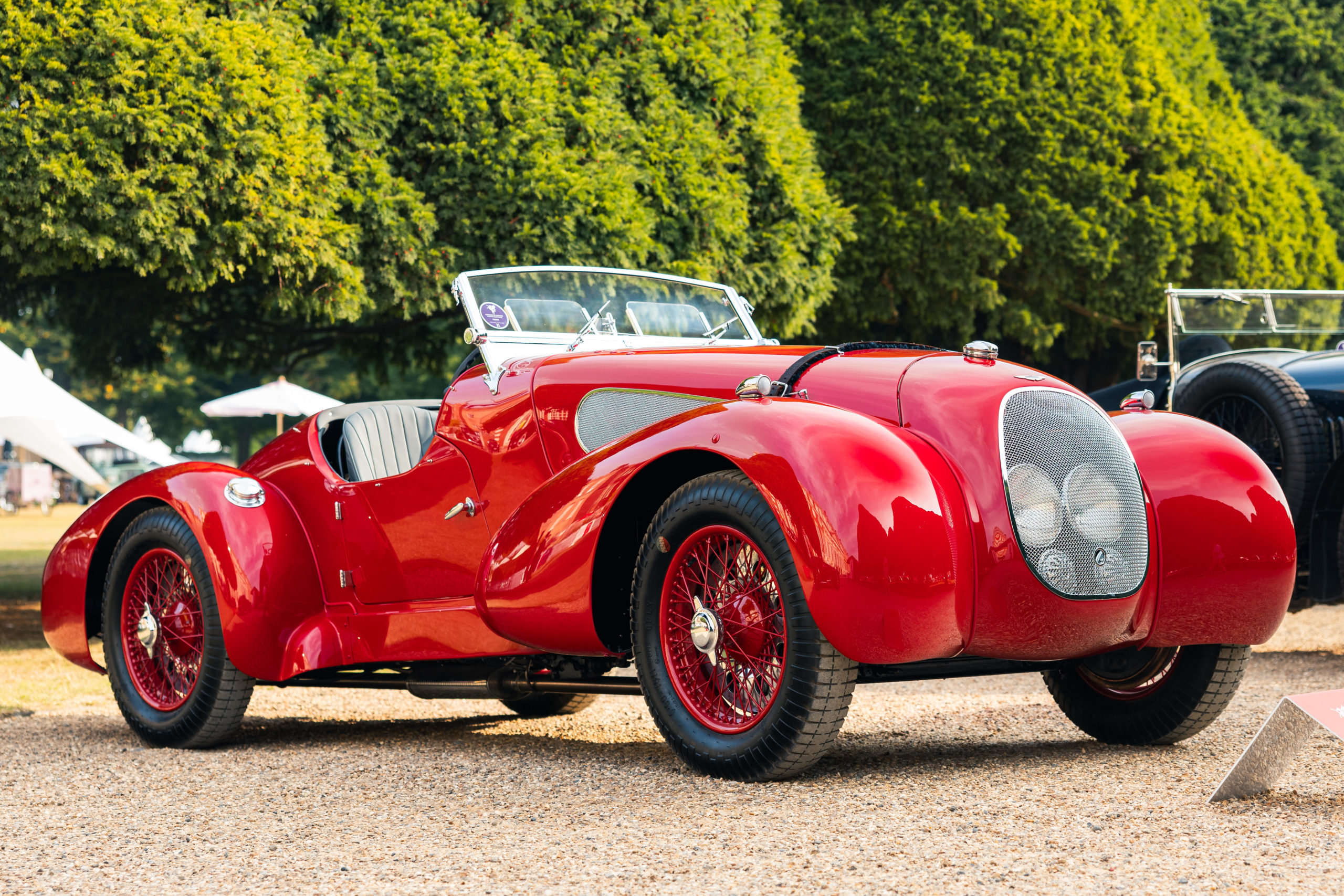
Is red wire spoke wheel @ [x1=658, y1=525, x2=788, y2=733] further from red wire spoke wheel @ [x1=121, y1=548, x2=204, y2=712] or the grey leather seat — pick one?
red wire spoke wheel @ [x1=121, y1=548, x2=204, y2=712]

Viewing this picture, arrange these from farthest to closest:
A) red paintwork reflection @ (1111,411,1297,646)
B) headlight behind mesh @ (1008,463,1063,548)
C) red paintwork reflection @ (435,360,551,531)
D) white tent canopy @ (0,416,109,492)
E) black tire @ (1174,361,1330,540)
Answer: white tent canopy @ (0,416,109,492) < black tire @ (1174,361,1330,540) < red paintwork reflection @ (435,360,551,531) < red paintwork reflection @ (1111,411,1297,646) < headlight behind mesh @ (1008,463,1063,548)

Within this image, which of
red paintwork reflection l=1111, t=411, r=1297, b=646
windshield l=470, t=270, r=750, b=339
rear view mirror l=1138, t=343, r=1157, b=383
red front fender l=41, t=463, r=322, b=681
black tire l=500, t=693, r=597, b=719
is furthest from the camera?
rear view mirror l=1138, t=343, r=1157, b=383

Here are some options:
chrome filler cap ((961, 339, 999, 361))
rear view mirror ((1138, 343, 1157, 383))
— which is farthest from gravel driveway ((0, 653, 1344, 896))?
rear view mirror ((1138, 343, 1157, 383))

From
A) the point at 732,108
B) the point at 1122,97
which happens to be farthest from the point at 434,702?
the point at 1122,97

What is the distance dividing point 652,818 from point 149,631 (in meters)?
2.89

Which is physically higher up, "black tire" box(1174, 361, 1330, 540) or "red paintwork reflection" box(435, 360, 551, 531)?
"red paintwork reflection" box(435, 360, 551, 531)

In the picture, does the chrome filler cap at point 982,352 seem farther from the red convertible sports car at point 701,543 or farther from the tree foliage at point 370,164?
the tree foliage at point 370,164

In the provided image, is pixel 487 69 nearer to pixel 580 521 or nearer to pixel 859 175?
pixel 859 175

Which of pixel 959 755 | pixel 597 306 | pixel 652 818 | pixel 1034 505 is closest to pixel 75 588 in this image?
pixel 597 306

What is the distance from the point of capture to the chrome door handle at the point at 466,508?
5.05 metres

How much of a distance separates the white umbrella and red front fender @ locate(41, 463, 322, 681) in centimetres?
1067

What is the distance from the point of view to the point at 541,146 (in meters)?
11.9

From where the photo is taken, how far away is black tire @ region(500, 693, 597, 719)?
251 inches

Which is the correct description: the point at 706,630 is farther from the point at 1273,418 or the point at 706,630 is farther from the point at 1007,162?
the point at 1007,162
